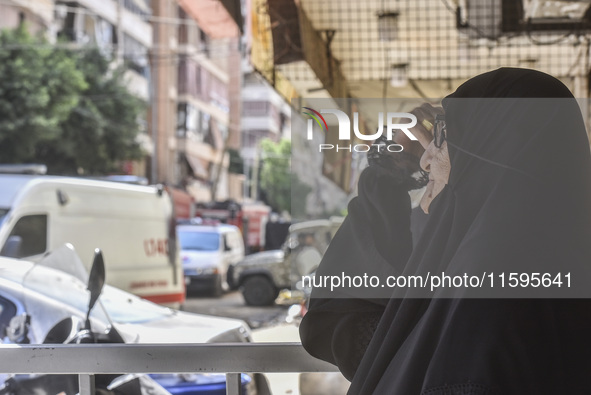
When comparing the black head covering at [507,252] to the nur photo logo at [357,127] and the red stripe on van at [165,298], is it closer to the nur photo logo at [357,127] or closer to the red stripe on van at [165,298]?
the nur photo logo at [357,127]

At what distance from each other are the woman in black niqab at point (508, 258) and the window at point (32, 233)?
26.1 ft

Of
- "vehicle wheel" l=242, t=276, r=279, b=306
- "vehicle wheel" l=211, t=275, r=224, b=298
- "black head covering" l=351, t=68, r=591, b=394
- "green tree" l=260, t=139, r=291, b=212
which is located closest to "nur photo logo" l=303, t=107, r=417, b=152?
"black head covering" l=351, t=68, r=591, b=394

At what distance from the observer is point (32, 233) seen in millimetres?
9406

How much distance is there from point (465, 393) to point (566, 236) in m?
0.34

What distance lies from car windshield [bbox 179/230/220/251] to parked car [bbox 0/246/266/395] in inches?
605

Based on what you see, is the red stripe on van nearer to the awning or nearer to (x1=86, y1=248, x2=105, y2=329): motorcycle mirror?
the awning

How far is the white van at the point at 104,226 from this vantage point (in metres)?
9.19

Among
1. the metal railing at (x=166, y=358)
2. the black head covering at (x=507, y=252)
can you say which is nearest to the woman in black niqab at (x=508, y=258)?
the black head covering at (x=507, y=252)

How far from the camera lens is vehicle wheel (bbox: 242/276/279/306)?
18.9 meters

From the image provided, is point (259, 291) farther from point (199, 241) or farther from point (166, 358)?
point (166, 358)

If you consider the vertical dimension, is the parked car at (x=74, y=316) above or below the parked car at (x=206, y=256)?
above

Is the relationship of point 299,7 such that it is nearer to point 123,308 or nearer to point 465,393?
point 123,308

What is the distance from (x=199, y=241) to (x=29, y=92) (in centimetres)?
580

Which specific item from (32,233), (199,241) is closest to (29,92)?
(199,241)
